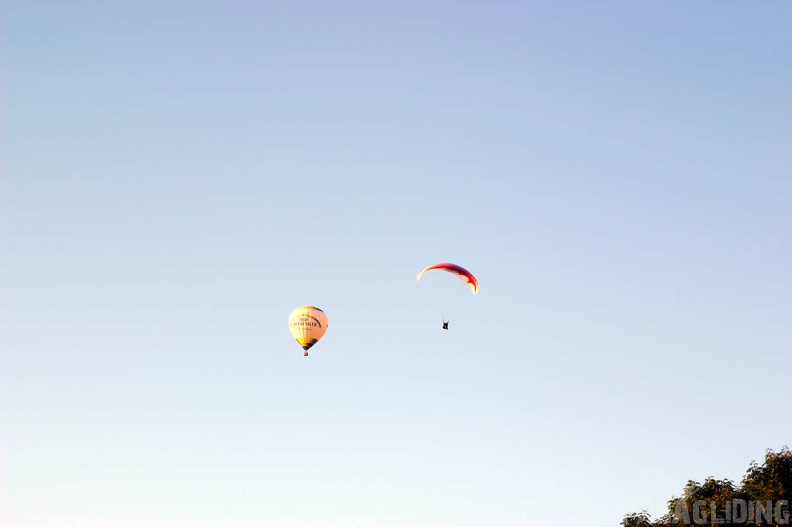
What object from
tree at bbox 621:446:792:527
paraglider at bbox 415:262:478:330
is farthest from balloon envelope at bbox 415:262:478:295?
tree at bbox 621:446:792:527

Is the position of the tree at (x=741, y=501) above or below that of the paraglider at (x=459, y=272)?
below

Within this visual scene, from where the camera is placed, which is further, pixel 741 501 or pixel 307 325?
pixel 307 325

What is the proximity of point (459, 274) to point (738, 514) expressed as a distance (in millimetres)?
28308

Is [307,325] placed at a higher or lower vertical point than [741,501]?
higher

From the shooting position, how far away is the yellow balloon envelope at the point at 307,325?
11300 cm

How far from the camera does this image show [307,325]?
113188 mm

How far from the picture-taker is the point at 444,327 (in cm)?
9425

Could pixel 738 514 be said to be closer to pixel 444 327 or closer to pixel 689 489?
pixel 689 489

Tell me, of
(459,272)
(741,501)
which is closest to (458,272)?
(459,272)

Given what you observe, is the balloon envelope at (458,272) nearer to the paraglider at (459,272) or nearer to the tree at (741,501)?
the paraglider at (459,272)

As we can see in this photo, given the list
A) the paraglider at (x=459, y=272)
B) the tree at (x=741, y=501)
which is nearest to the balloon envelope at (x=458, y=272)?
the paraglider at (x=459, y=272)

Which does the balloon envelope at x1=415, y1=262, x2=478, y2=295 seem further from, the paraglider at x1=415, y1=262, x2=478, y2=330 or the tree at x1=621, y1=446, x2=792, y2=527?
the tree at x1=621, y1=446, x2=792, y2=527

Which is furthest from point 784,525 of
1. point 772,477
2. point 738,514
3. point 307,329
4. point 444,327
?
point 307,329

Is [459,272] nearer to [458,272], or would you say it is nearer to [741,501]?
[458,272]
